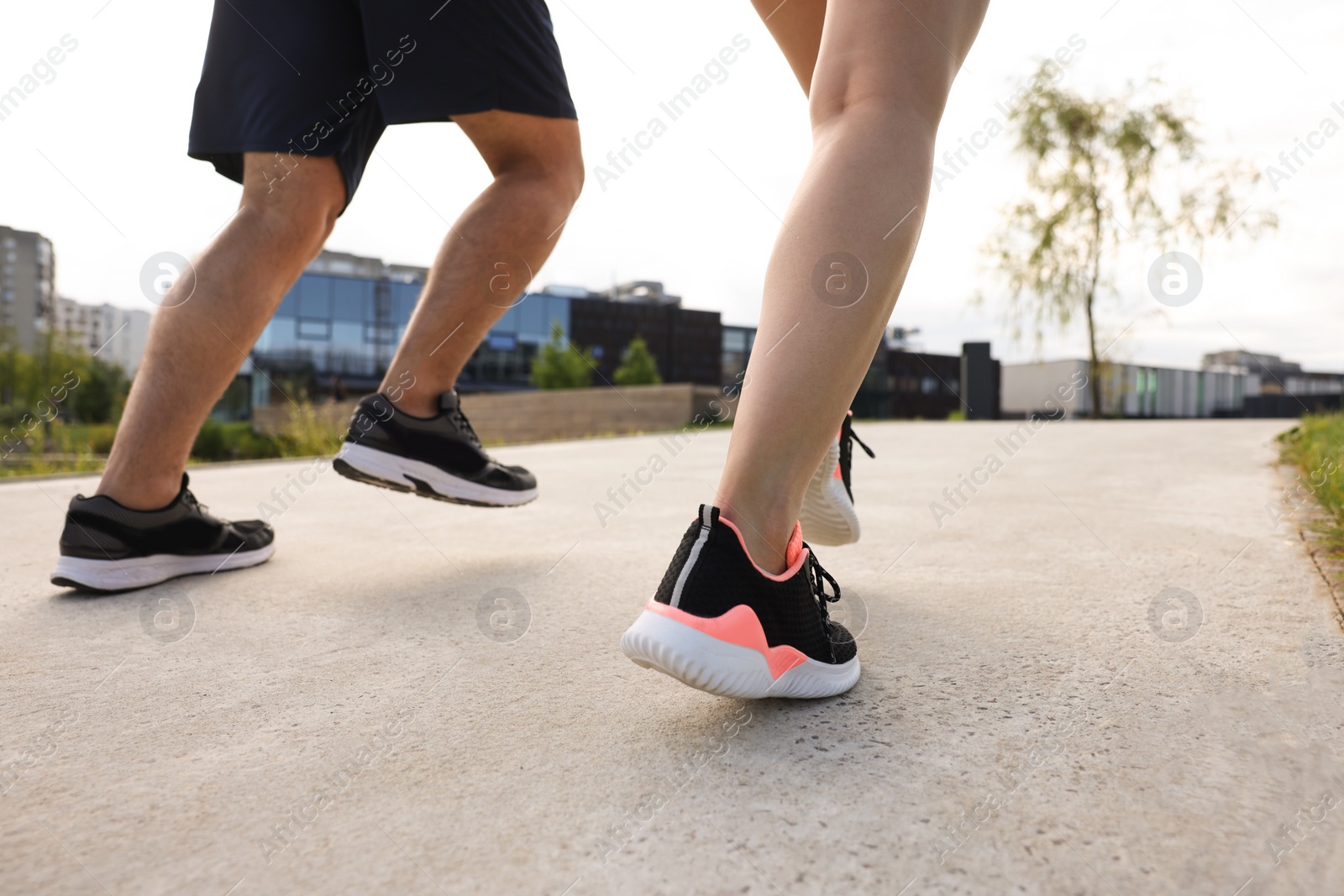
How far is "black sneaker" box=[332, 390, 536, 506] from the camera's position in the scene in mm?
1628

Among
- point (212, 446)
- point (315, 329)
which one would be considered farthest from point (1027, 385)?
point (315, 329)

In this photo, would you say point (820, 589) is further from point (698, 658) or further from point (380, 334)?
point (380, 334)

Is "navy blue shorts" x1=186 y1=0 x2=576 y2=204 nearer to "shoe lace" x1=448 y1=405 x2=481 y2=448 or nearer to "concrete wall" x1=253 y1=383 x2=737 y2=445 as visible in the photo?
"shoe lace" x1=448 y1=405 x2=481 y2=448

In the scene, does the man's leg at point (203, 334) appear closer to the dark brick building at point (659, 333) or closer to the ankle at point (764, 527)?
the ankle at point (764, 527)

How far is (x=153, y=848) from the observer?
2.01ft

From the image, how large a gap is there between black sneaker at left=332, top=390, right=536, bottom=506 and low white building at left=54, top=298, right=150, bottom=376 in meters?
47.9

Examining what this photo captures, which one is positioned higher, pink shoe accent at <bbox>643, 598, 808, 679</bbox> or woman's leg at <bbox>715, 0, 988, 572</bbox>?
woman's leg at <bbox>715, 0, 988, 572</bbox>

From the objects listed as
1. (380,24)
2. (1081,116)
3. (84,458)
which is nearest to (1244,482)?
(380,24)

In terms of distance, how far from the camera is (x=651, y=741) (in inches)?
31.8

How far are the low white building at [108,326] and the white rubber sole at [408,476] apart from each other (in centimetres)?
4789

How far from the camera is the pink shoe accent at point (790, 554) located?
0.86 metres

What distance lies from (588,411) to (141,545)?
543 inches

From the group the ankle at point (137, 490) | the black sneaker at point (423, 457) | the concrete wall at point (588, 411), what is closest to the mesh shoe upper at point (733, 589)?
the black sneaker at point (423, 457)

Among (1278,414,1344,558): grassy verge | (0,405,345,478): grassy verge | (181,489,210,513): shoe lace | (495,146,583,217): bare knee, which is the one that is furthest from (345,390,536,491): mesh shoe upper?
(0,405,345,478): grassy verge
